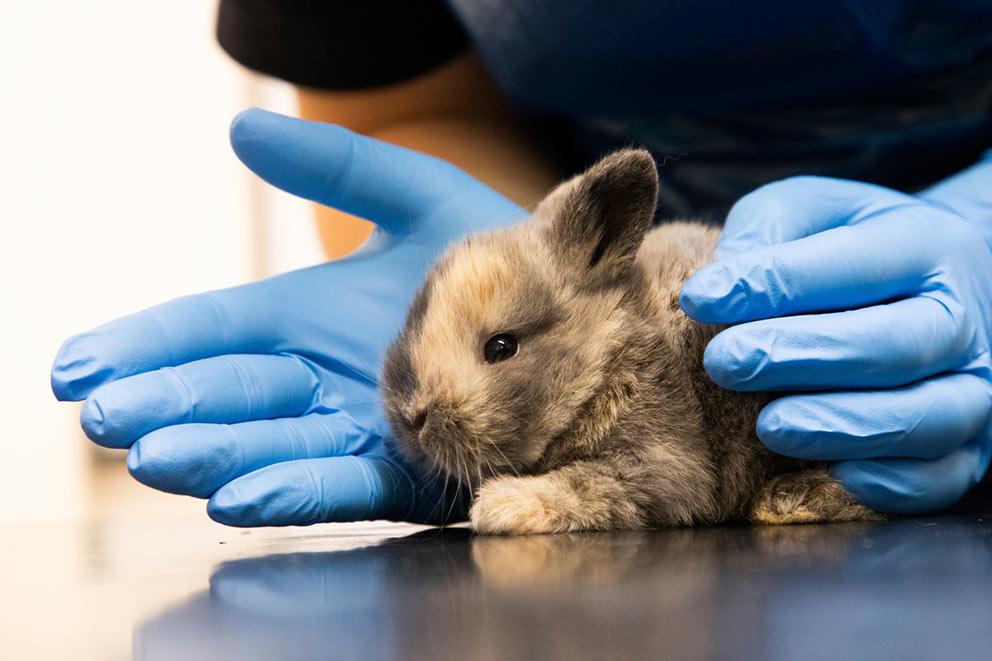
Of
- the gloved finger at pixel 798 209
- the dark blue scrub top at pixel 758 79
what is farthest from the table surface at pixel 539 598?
the dark blue scrub top at pixel 758 79

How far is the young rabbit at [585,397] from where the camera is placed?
1.45 m

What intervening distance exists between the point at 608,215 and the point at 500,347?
27 cm

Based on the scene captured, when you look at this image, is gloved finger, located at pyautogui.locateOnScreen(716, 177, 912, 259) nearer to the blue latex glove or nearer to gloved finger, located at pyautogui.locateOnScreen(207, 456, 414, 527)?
the blue latex glove

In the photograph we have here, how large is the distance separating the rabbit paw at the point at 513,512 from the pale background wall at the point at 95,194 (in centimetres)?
357

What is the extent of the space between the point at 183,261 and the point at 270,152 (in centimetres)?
322

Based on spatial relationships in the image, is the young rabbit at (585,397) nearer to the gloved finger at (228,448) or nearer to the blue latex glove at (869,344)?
the blue latex glove at (869,344)

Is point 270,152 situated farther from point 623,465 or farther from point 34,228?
point 34,228

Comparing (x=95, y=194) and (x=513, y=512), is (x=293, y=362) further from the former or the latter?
Answer: (x=95, y=194)

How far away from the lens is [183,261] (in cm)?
479

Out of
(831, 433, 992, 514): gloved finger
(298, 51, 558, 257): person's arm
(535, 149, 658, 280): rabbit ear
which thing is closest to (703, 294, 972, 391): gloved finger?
(831, 433, 992, 514): gloved finger

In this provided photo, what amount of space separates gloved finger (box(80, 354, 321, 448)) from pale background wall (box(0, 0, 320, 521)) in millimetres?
3107

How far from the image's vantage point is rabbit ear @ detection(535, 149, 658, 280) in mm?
1523

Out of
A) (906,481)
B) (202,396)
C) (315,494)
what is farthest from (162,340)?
(906,481)

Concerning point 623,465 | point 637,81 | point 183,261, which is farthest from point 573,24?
point 183,261
